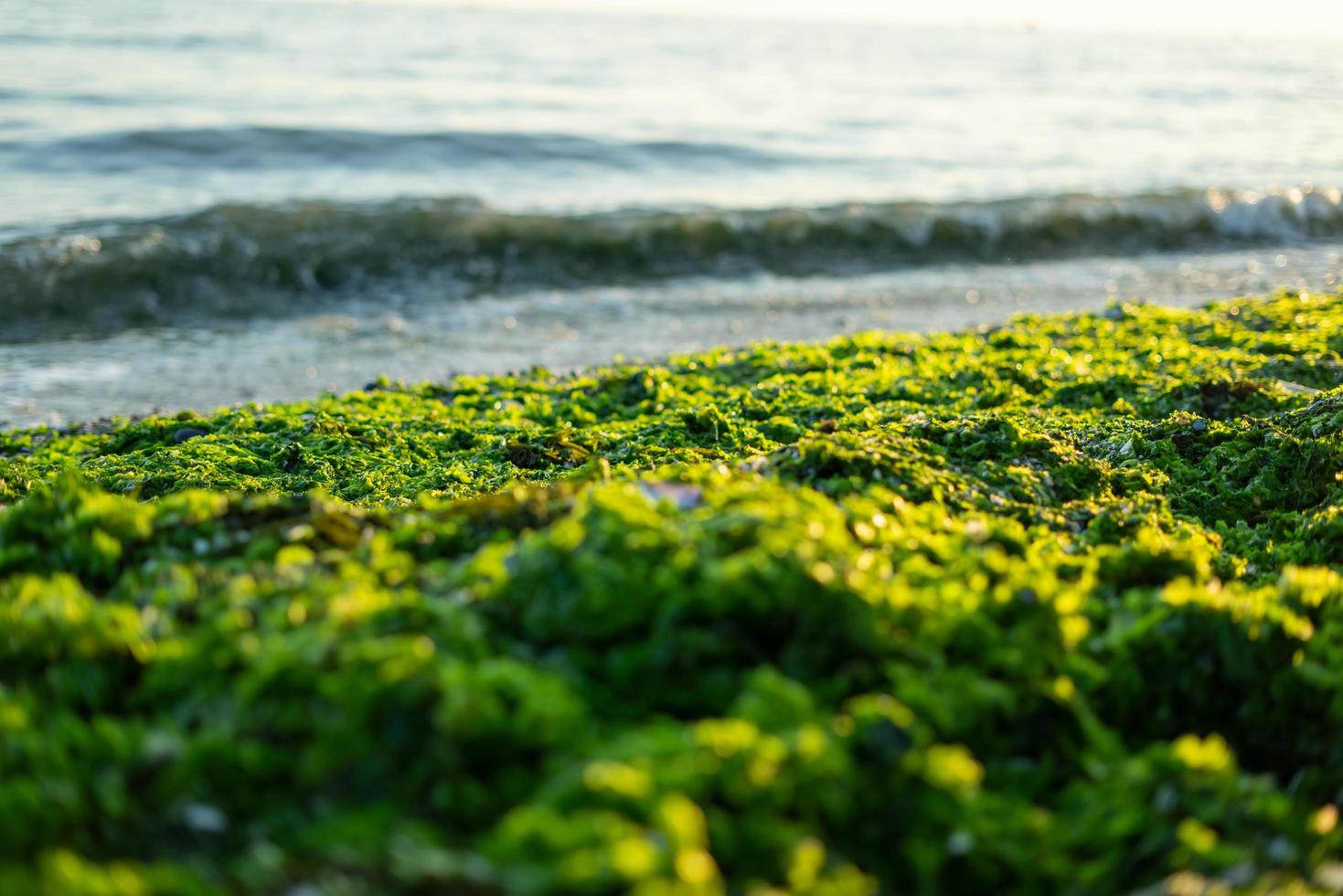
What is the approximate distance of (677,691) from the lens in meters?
2.16

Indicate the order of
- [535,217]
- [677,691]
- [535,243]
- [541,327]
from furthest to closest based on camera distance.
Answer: [535,217] → [535,243] → [541,327] → [677,691]

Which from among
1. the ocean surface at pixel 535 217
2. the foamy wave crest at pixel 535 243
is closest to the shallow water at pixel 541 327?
the ocean surface at pixel 535 217

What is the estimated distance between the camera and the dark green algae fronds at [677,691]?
179 centimetres

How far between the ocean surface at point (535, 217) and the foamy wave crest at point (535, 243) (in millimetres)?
46

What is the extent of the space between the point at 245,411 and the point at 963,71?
4061 cm

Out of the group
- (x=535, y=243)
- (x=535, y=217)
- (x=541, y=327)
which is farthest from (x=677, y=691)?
(x=535, y=217)

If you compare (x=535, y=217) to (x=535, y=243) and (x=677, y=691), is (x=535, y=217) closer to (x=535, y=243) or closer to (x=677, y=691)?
(x=535, y=243)

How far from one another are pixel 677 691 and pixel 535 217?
39.6 feet

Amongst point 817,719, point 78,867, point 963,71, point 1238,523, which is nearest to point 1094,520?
point 1238,523

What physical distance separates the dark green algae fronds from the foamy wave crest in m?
8.98

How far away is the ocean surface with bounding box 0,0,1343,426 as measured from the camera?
32.2 feet

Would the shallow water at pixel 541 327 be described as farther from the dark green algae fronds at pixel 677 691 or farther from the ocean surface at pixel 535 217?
the dark green algae fronds at pixel 677 691

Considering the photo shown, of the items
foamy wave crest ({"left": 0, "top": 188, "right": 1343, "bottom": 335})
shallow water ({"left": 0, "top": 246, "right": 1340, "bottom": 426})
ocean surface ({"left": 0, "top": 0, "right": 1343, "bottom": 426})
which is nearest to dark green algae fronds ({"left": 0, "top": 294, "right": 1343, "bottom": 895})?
shallow water ({"left": 0, "top": 246, "right": 1340, "bottom": 426})

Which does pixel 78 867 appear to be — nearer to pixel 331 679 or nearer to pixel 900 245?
pixel 331 679
